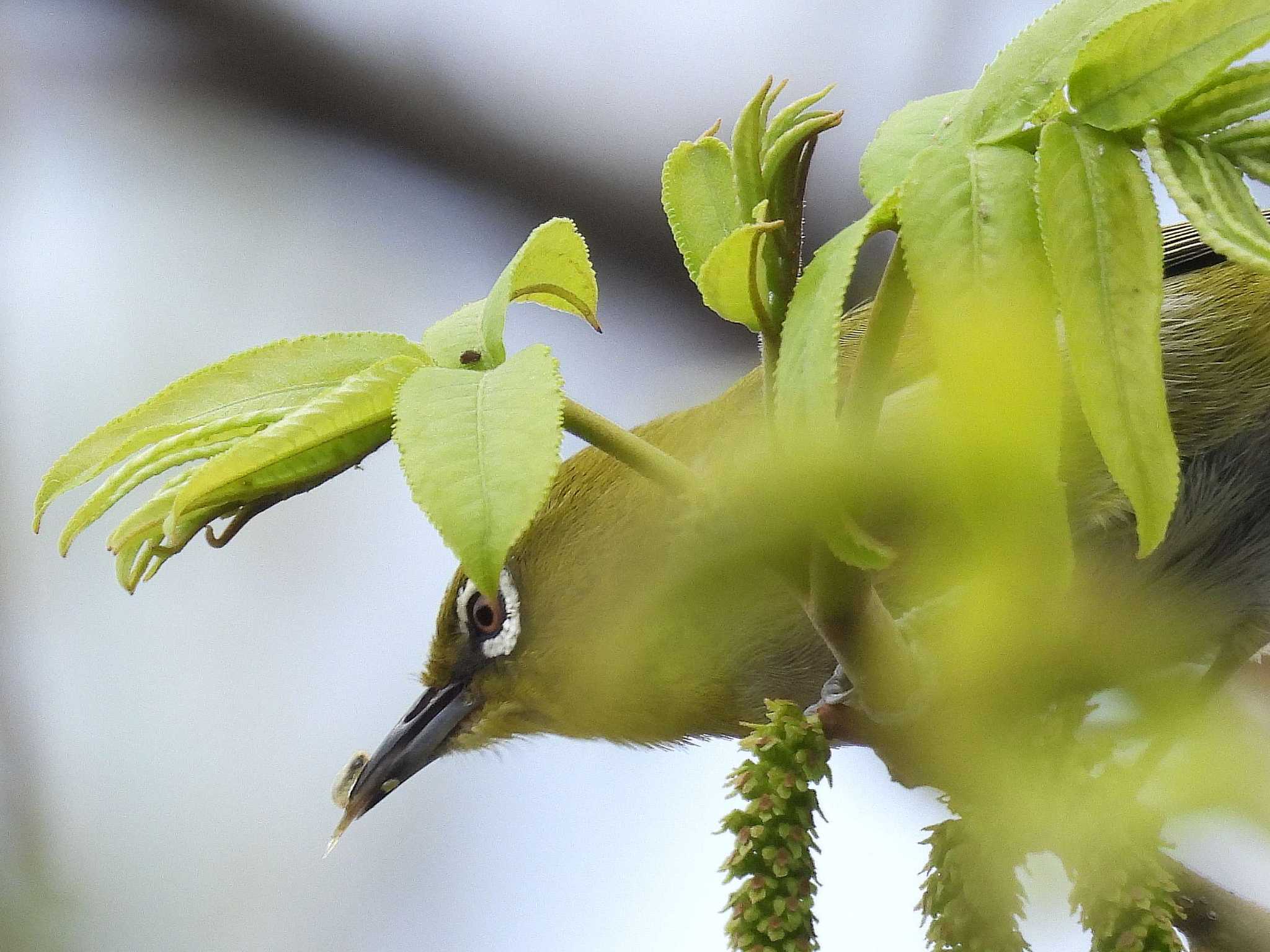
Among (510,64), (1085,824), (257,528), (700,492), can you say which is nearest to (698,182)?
(700,492)

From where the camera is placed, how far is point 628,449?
1.07ft

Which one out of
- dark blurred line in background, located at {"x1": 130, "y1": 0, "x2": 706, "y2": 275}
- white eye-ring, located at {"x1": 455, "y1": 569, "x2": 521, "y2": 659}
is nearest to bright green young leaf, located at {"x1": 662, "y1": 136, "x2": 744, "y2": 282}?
white eye-ring, located at {"x1": 455, "y1": 569, "x2": 521, "y2": 659}

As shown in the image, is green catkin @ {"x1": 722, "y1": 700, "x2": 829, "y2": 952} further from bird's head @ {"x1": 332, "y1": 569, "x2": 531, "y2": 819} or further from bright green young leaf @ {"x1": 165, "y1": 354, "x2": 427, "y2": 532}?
bird's head @ {"x1": 332, "y1": 569, "x2": 531, "y2": 819}

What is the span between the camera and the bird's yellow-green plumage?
60 centimetres

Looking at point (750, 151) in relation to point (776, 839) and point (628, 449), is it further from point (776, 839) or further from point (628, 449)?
point (776, 839)

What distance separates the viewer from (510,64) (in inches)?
58.7

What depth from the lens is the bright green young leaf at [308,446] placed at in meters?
0.31

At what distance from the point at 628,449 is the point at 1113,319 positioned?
131mm

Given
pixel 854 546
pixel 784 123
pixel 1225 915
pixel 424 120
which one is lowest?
pixel 1225 915

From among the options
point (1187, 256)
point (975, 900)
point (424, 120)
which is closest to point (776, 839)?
point (975, 900)

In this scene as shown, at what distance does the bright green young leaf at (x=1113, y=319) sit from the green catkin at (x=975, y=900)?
0.20 m

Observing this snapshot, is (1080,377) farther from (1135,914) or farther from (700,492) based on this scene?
(1135,914)

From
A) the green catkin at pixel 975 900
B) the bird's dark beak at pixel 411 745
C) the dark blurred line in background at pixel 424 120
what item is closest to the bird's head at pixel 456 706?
the bird's dark beak at pixel 411 745

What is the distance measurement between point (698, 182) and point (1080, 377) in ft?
0.45
